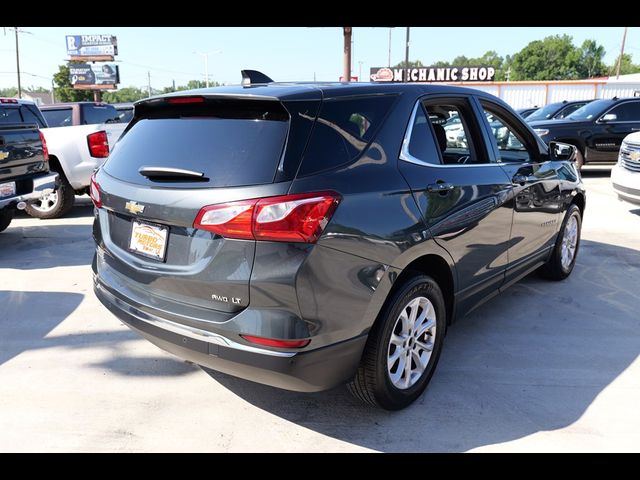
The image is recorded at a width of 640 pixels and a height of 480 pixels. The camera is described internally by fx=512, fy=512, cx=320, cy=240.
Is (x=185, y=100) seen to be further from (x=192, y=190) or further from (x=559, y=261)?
(x=559, y=261)

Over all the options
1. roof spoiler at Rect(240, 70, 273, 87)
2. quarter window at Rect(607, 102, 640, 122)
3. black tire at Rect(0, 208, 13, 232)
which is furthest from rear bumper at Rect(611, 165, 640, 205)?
black tire at Rect(0, 208, 13, 232)

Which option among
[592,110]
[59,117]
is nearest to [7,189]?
[59,117]

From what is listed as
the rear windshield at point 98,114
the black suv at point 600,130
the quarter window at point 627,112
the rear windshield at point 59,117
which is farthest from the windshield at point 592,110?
the rear windshield at point 59,117

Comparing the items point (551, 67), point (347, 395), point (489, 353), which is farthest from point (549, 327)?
point (551, 67)

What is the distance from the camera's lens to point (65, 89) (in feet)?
201

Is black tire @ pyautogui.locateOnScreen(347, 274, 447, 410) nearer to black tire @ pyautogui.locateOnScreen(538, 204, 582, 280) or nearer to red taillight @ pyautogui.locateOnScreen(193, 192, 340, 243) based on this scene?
red taillight @ pyautogui.locateOnScreen(193, 192, 340, 243)

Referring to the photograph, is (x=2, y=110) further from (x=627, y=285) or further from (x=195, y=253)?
(x=627, y=285)

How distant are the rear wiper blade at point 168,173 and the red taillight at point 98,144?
600cm

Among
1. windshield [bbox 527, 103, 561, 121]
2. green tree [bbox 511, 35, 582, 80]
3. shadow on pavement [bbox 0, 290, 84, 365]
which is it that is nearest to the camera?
shadow on pavement [bbox 0, 290, 84, 365]

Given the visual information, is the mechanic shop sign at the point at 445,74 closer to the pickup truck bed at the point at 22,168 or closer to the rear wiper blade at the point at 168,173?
the pickup truck bed at the point at 22,168

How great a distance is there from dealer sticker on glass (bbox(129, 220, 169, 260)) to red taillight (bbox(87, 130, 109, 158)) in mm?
5980

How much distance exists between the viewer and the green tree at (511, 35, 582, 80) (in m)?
105

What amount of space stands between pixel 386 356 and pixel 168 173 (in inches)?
56.0

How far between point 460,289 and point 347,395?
0.97m
